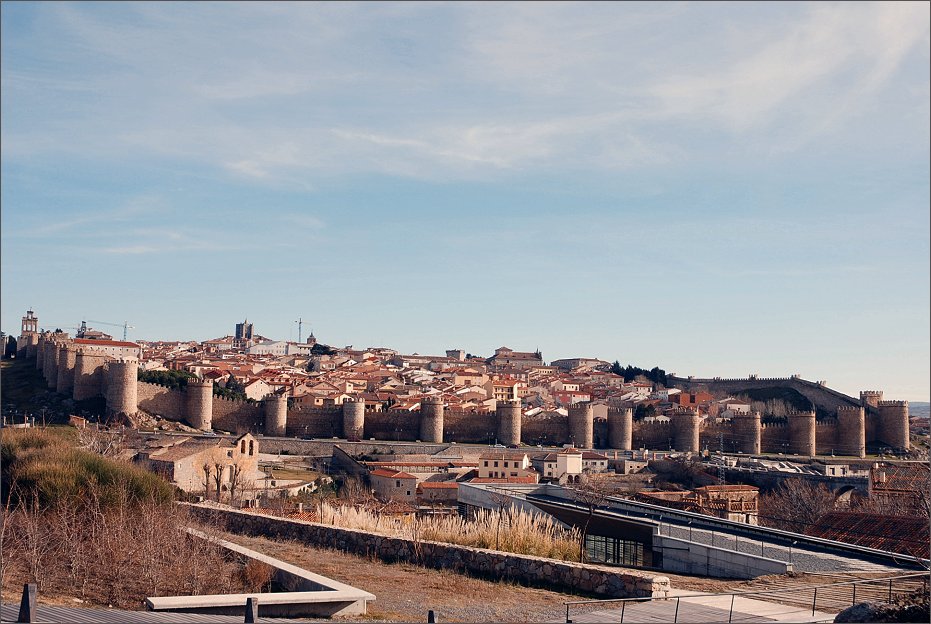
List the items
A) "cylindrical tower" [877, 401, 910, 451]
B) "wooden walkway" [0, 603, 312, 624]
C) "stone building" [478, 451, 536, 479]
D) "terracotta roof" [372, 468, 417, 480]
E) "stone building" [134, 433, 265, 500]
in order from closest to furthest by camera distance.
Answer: "wooden walkway" [0, 603, 312, 624] < "stone building" [134, 433, 265, 500] < "terracotta roof" [372, 468, 417, 480] < "stone building" [478, 451, 536, 479] < "cylindrical tower" [877, 401, 910, 451]

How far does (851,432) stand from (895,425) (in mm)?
3775

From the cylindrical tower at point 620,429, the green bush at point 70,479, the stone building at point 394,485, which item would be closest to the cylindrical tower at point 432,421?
the cylindrical tower at point 620,429

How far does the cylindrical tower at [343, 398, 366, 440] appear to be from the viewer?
47.3 m

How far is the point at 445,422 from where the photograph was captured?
4922 cm

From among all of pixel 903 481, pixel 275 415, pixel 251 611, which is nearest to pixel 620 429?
pixel 275 415

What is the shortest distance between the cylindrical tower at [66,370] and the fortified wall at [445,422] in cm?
5

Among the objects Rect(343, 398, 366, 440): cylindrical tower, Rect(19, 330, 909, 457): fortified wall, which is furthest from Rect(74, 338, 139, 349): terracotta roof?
Rect(343, 398, 366, 440): cylindrical tower

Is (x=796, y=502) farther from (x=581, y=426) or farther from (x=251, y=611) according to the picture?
(x=251, y=611)

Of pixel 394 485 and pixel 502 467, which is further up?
pixel 502 467

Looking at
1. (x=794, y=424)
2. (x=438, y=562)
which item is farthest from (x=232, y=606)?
(x=794, y=424)

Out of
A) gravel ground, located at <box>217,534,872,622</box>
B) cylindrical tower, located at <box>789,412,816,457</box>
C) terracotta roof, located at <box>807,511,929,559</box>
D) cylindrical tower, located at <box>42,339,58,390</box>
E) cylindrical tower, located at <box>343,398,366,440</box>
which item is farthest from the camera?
cylindrical tower, located at <box>789,412,816,457</box>

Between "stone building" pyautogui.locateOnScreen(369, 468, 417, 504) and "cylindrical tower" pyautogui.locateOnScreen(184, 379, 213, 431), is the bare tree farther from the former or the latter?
"cylindrical tower" pyautogui.locateOnScreen(184, 379, 213, 431)

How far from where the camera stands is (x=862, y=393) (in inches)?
2525

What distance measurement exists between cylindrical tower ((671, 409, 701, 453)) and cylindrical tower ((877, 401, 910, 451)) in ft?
37.7
